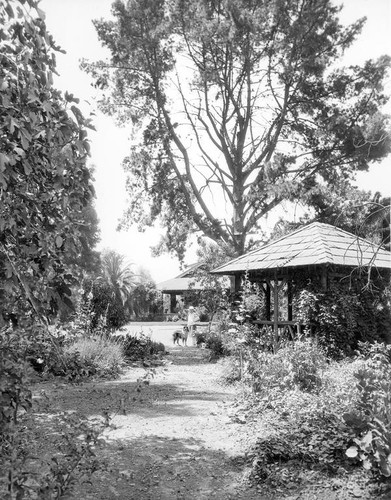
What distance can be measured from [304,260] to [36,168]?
9080 millimetres

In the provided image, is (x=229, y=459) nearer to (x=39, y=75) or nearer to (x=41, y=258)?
(x=41, y=258)

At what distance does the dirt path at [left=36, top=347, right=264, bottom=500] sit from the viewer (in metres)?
4.53

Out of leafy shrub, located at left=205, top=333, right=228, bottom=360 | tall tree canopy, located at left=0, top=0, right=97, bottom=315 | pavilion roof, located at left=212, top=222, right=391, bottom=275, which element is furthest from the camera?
leafy shrub, located at left=205, top=333, right=228, bottom=360

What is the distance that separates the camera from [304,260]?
11367 millimetres

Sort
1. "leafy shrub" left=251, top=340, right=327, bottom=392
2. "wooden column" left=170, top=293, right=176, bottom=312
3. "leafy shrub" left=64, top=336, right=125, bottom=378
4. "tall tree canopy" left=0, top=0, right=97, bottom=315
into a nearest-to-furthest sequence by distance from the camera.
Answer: "tall tree canopy" left=0, top=0, right=97, bottom=315
"leafy shrub" left=251, top=340, right=327, bottom=392
"leafy shrub" left=64, top=336, right=125, bottom=378
"wooden column" left=170, top=293, right=176, bottom=312

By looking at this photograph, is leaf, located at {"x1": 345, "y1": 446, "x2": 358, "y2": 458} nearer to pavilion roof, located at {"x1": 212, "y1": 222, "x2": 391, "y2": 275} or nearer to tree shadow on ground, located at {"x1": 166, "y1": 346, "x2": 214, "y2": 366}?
pavilion roof, located at {"x1": 212, "y1": 222, "x2": 391, "y2": 275}

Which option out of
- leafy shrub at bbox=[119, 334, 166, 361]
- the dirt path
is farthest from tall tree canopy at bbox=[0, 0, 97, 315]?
leafy shrub at bbox=[119, 334, 166, 361]

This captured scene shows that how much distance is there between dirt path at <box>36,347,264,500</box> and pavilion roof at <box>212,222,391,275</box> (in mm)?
3553

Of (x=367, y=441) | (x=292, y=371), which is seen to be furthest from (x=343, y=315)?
(x=367, y=441)

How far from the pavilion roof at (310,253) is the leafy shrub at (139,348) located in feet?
9.10

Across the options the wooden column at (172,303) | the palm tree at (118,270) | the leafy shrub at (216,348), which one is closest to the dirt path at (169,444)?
the leafy shrub at (216,348)

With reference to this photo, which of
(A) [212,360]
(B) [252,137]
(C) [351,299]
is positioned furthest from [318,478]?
(B) [252,137]

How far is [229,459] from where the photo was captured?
5.27m

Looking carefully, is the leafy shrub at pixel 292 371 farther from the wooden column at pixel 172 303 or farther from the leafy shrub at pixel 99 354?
the wooden column at pixel 172 303
